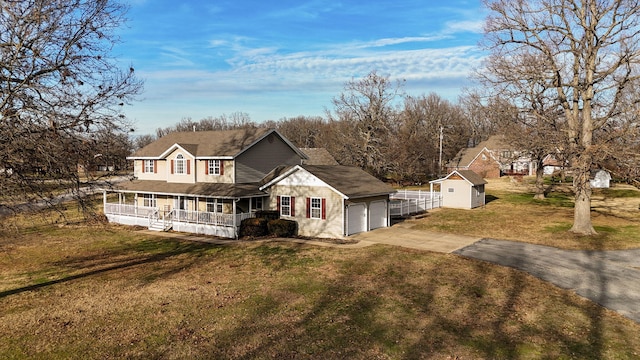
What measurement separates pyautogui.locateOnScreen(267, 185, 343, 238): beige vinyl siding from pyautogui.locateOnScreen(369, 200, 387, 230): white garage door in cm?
316

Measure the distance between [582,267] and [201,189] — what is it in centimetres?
2292

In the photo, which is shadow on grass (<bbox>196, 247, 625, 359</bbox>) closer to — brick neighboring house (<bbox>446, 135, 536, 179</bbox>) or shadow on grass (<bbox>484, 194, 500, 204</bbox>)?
shadow on grass (<bbox>484, 194, 500, 204</bbox>)

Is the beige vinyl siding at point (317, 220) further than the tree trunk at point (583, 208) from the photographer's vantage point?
Yes

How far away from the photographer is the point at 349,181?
27984 millimetres

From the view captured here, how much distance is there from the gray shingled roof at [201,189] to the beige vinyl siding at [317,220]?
241 centimetres

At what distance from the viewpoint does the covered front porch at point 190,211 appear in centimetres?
2695

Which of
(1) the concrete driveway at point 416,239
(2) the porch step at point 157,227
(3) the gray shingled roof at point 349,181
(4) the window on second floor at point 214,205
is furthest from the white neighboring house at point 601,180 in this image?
(2) the porch step at point 157,227

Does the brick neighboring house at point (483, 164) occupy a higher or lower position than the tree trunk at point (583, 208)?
higher

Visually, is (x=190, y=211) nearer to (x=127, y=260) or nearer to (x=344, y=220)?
(x=127, y=260)

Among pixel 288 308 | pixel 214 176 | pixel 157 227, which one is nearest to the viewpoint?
pixel 288 308

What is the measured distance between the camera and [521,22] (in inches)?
1022

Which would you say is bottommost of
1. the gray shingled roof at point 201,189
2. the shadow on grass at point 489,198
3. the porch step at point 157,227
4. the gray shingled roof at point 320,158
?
the porch step at point 157,227

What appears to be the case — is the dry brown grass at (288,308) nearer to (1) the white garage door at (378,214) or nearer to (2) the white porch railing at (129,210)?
(1) the white garage door at (378,214)

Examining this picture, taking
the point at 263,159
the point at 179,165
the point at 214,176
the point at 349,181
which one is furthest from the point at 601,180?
the point at 179,165
